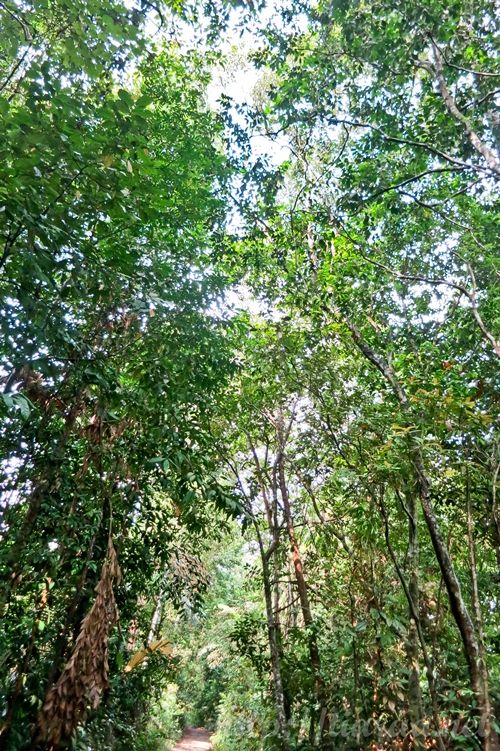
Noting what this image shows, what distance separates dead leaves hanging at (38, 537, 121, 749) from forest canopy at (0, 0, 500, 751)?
16mm

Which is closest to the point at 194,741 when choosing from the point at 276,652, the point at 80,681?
the point at 276,652

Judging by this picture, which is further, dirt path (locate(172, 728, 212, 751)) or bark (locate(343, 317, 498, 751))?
dirt path (locate(172, 728, 212, 751))

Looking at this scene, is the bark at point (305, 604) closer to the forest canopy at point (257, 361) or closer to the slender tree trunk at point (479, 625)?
the forest canopy at point (257, 361)

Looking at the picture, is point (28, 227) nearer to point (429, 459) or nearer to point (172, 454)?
point (172, 454)

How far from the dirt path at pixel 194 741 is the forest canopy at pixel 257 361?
34.7 ft

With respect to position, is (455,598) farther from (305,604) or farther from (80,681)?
(80,681)

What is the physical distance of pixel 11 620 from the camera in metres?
4.58

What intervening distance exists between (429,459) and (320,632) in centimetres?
279

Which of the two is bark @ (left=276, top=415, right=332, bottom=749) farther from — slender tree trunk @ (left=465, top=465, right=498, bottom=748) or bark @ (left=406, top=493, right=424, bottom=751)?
slender tree trunk @ (left=465, top=465, right=498, bottom=748)

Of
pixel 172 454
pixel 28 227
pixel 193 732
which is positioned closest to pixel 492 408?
pixel 172 454

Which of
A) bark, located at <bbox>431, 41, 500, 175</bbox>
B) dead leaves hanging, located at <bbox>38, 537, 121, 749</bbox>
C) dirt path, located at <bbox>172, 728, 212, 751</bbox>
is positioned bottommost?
dirt path, located at <bbox>172, 728, 212, 751</bbox>

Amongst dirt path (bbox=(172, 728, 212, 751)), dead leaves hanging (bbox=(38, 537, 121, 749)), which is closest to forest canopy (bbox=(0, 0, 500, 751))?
dead leaves hanging (bbox=(38, 537, 121, 749))

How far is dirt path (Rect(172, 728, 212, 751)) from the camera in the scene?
603 inches

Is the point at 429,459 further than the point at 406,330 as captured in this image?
No
